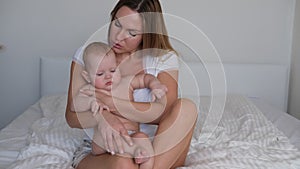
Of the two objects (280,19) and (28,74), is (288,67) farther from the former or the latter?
(28,74)

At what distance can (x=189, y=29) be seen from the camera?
2.43m

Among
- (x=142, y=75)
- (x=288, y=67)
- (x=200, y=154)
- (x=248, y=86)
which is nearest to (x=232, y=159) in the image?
(x=200, y=154)

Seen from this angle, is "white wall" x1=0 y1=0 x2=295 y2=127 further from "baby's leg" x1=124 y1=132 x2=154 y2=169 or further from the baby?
"baby's leg" x1=124 y1=132 x2=154 y2=169

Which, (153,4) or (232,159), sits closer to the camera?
(232,159)

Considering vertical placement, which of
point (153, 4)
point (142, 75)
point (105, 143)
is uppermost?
point (153, 4)

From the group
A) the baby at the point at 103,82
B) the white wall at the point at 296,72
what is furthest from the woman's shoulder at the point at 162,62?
the white wall at the point at 296,72

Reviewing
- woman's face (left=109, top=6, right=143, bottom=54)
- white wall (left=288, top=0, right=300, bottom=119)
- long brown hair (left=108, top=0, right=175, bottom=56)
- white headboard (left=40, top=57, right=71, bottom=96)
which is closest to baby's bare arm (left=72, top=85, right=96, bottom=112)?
woman's face (left=109, top=6, right=143, bottom=54)

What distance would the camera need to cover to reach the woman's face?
4.08 ft

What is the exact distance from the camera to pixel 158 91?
1188mm

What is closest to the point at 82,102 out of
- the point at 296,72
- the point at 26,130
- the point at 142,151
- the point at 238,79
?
the point at 142,151

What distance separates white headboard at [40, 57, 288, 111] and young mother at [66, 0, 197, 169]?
96cm

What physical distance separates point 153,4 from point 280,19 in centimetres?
139

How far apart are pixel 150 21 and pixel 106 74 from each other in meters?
0.27

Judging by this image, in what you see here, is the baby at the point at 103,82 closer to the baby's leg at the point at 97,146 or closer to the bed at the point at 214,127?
the baby's leg at the point at 97,146
